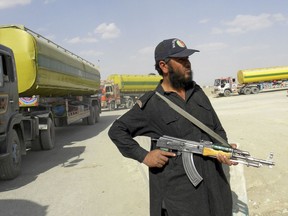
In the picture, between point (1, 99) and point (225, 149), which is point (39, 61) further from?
point (225, 149)

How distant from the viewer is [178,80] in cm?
268

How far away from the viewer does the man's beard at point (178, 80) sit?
2.67 m

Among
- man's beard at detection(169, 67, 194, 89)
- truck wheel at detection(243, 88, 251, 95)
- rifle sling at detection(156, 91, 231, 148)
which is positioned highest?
man's beard at detection(169, 67, 194, 89)

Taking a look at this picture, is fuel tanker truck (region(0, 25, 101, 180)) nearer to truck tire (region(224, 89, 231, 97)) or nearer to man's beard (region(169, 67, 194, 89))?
man's beard (region(169, 67, 194, 89))

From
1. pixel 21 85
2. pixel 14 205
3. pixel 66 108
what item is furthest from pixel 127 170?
pixel 66 108

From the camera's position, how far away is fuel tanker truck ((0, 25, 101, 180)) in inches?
309

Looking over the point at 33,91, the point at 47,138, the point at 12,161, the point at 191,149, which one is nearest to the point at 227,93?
the point at 47,138

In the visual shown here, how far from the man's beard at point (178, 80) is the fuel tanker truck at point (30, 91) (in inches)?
216

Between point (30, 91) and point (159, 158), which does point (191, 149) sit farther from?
point (30, 91)

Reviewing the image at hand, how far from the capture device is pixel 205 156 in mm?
2627

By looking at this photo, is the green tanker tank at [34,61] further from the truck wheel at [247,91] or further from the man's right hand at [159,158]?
the truck wheel at [247,91]

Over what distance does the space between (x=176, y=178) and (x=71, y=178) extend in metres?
5.71

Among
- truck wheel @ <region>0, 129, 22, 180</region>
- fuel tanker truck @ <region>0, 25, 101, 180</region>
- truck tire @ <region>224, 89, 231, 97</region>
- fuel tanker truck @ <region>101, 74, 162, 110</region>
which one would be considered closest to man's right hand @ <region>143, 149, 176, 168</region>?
fuel tanker truck @ <region>0, 25, 101, 180</region>

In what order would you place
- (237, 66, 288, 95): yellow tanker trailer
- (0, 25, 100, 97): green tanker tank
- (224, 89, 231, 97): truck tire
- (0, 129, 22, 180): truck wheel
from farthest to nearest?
(224, 89, 231, 97): truck tire → (237, 66, 288, 95): yellow tanker trailer → (0, 25, 100, 97): green tanker tank → (0, 129, 22, 180): truck wheel
